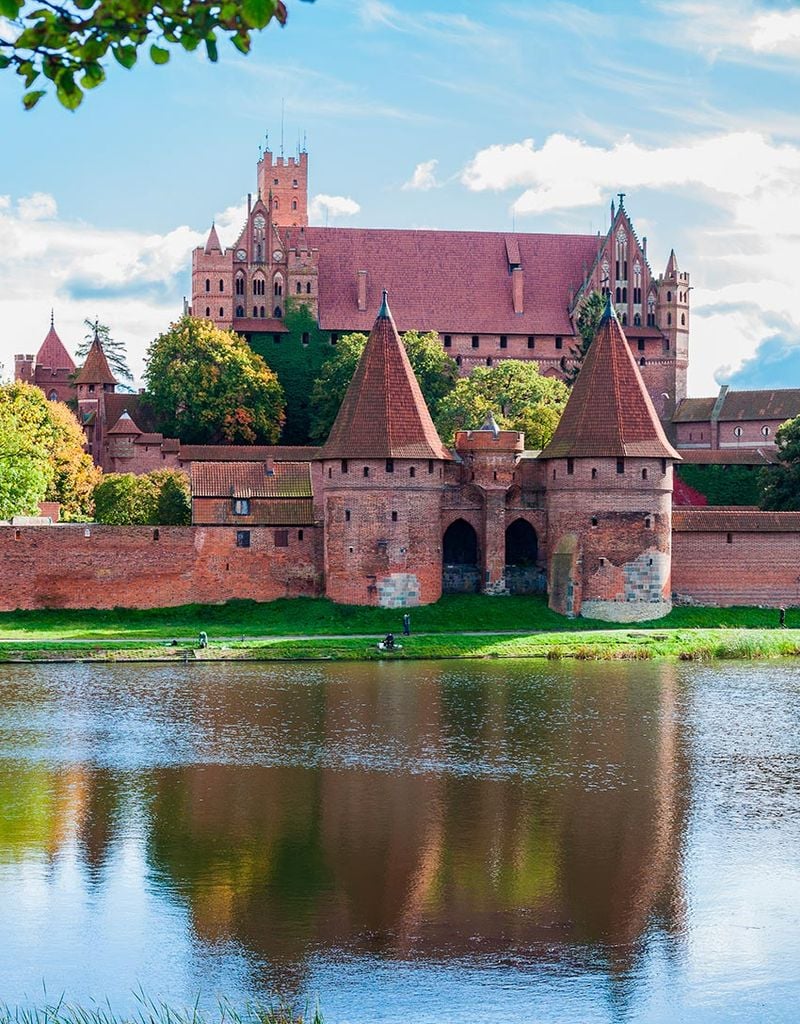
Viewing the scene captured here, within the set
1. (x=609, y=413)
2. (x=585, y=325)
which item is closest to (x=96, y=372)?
(x=585, y=325)

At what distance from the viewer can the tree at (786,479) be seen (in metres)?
49.7

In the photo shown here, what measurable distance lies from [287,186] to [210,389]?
2559cm

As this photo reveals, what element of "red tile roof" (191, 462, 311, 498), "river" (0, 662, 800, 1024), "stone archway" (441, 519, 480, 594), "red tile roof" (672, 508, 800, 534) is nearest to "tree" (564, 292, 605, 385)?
"stone archway" (441, 519, 480, 594)

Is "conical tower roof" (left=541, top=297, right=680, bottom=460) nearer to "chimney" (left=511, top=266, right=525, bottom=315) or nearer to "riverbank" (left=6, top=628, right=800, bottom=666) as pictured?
"riverbank" (left=6, top=628, right=800, bottom=666)

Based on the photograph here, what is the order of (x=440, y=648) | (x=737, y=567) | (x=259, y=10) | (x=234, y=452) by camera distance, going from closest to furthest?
(x=259, y=10) → (x=440, y=648) → (x=737, y=567) → (x=234, y=452)

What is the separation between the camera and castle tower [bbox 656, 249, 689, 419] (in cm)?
7525

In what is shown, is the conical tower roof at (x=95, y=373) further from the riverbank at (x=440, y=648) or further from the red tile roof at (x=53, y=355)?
the riverbank at (x=440, y=648)

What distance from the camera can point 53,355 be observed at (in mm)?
81250

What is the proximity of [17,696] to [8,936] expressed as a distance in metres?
14.9

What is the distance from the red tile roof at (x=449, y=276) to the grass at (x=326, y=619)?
31157 millimetres

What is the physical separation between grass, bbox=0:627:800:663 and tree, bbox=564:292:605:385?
3233 centimetres

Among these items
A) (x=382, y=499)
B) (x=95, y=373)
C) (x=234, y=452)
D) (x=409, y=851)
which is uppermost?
(x=95, y=373)

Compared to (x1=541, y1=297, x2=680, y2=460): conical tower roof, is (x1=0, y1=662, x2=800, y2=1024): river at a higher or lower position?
lower

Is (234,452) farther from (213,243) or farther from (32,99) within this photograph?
(32,99)
